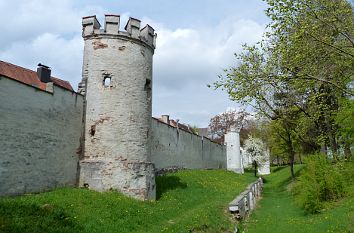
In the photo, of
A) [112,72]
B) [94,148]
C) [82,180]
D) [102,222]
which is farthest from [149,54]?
[102,222]

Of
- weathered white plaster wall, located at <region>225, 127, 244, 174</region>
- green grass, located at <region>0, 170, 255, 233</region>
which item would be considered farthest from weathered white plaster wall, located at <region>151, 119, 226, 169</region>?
green grass, located at <region>0, 170, 255, 233</region>

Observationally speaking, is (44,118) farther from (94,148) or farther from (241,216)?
(241,216)

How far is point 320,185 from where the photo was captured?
16203 millimetres

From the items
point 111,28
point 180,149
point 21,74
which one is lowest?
point 180,149

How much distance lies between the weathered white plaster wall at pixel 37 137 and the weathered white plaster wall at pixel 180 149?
845 cm

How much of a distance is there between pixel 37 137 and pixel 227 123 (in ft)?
165

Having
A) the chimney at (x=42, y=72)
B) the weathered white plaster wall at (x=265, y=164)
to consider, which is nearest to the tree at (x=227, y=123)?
the weathered white plaster wall at (x=265, y=164)

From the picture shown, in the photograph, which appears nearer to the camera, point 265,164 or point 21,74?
point 21,74

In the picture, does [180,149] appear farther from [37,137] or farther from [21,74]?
[37,137]

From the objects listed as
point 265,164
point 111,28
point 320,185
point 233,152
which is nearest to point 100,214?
point 111,28

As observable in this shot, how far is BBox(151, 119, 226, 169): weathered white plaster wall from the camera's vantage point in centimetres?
2430

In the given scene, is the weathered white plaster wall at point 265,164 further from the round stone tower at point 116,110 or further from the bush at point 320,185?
the round stone tower at point 116,110

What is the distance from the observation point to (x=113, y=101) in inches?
617

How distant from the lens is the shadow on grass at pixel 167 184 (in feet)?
58.7
